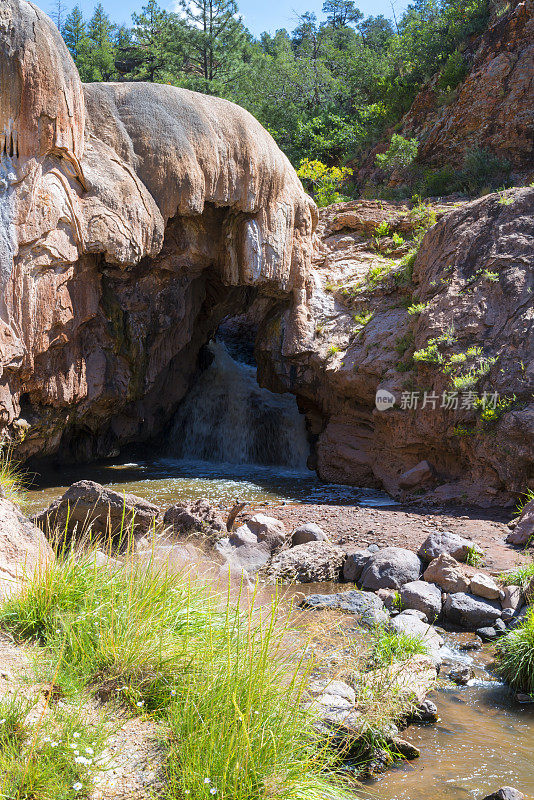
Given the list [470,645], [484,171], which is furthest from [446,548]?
[484,171]

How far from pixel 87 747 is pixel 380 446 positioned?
9613mm

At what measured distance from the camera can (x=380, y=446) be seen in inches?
461

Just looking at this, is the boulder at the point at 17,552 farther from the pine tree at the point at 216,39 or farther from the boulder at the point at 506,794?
the pine tree at the point at 216,39

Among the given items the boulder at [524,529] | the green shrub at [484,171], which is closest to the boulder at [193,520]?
Answer: the boulder at [524,529]

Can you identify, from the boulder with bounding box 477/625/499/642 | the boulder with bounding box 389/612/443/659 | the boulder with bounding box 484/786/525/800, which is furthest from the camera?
the boulder with bounding box 477/625/499/642

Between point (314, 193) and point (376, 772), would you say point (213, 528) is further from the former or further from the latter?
point (314, 193)

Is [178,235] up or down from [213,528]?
up

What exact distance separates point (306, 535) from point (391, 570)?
4.39 ft

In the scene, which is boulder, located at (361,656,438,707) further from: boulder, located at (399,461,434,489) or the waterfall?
the waterfall

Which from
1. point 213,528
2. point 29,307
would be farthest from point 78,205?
point 213,528

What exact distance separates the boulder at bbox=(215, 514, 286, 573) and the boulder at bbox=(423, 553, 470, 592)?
179 cm

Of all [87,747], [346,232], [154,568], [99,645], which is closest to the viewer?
[87,747]

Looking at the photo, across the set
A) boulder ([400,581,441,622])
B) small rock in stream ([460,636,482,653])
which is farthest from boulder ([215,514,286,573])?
small rock in stream ([460,636,482,653])

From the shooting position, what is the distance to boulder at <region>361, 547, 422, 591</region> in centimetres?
645
